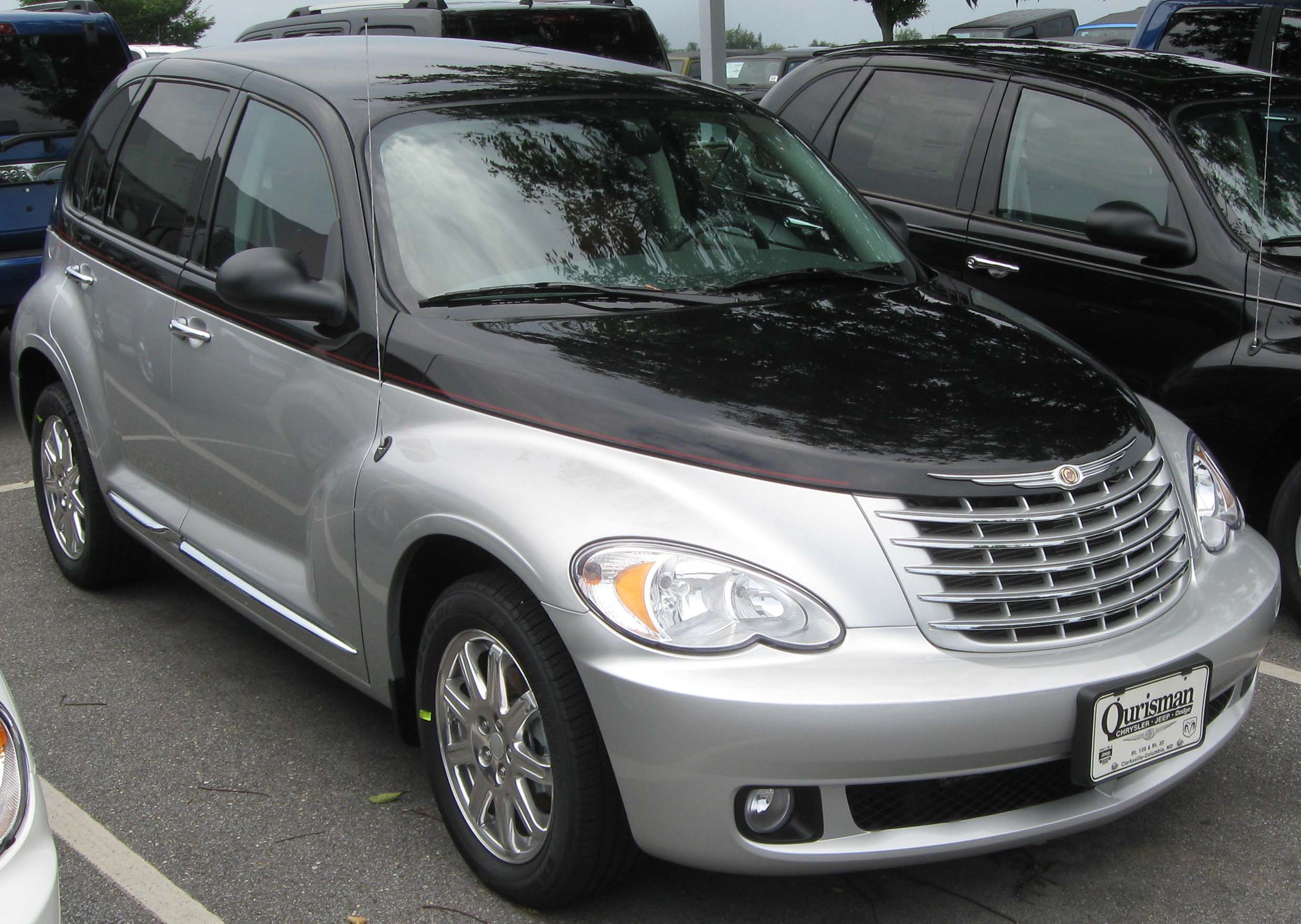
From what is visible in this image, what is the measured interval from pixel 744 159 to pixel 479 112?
870 mm

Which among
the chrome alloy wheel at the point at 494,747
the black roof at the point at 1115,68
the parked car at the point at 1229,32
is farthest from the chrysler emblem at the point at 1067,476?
the parked car at the point at 1229,32

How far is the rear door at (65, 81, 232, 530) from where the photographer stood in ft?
13.6

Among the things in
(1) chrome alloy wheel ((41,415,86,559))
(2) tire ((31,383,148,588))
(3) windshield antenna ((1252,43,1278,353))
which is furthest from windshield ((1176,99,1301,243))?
(1) chrome alloy wheel ((41,415,86,559))

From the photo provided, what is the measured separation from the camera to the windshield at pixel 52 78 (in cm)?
809

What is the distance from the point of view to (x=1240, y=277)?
4527 mm

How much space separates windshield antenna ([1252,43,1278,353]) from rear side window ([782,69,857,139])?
5.64 feet

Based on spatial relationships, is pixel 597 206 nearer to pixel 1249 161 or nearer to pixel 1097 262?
pixel 1097 262

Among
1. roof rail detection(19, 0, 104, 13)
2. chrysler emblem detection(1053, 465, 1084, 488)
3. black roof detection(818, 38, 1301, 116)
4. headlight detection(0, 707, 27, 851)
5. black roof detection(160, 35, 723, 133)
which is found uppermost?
black roof detection(160, 35, 723, 133)

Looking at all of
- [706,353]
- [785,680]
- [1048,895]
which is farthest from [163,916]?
[1048,895]

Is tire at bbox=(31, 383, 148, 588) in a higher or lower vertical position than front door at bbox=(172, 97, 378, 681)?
lower

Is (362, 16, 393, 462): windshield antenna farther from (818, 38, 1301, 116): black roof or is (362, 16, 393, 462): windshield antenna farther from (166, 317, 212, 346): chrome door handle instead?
(818, 38, 1301, 116): black roof

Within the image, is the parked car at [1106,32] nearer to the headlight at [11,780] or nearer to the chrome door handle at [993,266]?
the chrome door handle at [993,266]

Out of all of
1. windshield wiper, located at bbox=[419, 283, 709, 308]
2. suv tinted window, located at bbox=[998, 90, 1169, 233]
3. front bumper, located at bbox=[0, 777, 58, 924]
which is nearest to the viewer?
front bumper, located at bbox=[0, 777, 58, 924]

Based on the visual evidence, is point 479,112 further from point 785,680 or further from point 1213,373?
point 1213,373
